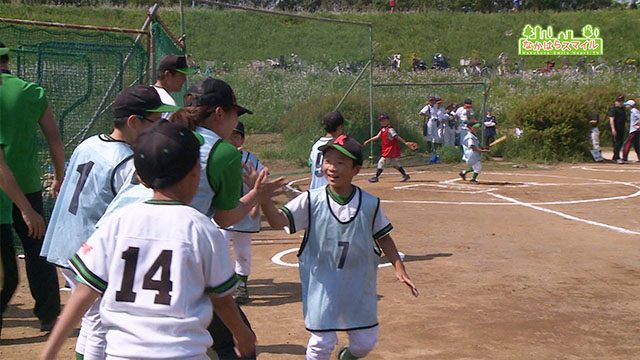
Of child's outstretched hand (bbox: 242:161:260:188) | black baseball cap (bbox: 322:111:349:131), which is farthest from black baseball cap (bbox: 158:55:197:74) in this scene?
black baseball cap (bbox: 322:111:349:131)

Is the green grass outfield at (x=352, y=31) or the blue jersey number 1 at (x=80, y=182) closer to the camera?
the blue jersey number 1 at (x=80, y=182)

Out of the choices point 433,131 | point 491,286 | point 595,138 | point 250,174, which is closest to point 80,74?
point 491,286

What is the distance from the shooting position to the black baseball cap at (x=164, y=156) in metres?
2.91

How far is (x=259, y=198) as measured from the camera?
13.7ft

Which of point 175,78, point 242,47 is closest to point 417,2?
point 242,47

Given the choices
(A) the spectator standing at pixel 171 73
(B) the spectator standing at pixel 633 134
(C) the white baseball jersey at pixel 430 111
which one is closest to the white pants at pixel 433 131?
(C) the white baseball jersey at pixel 430 111

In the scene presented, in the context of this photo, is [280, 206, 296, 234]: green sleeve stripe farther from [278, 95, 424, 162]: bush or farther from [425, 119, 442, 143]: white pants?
[425, 119, 442, 143]: white pants

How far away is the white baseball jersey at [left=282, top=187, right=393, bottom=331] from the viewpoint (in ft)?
16.2

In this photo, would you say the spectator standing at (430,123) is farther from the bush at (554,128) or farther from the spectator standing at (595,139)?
the spectator standing at (595,139)

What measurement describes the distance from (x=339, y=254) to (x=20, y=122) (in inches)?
107
